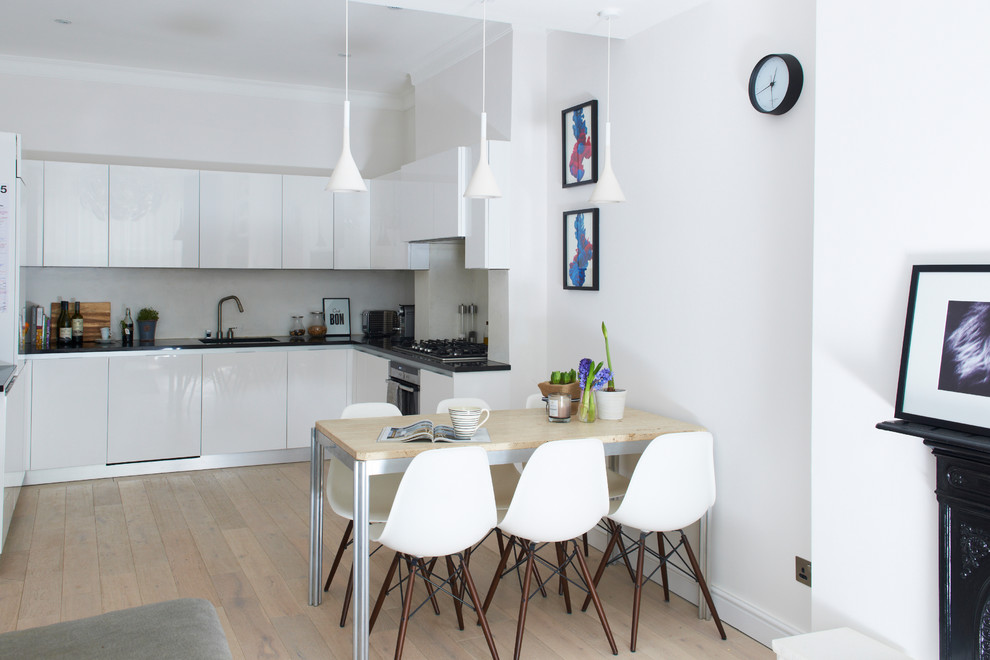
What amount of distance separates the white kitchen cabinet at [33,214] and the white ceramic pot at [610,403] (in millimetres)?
4144

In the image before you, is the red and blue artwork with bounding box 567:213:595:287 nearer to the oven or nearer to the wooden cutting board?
the oven

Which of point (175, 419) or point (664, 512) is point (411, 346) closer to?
point (175, 419)

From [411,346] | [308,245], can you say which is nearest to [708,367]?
[411,346]

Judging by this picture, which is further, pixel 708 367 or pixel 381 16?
pixel 381 16

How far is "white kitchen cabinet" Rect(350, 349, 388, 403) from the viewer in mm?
5673

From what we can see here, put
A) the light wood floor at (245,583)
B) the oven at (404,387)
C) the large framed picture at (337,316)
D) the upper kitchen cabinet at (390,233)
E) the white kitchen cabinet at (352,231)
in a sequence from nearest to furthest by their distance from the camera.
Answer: the light wood floor at (245,583) < the oven at (404,387) < the upper kitchen cabinet at (390,233) < the white kitchen cabinet at (352,231) < the large framed picture at (337,316)

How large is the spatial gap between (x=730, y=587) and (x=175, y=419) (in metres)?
4.04

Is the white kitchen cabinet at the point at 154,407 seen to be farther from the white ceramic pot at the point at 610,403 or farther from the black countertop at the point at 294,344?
the white ceramic pot at the point at 610,403

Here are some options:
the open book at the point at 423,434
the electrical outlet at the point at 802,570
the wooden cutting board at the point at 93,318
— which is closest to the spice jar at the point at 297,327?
the wooden cutting board at the point at 93,318

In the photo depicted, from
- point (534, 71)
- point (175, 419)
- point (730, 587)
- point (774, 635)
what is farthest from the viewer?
point (175, 419)

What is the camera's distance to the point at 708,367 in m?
3.43

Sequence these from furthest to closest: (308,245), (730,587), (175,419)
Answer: (308,245)
(175,419)
(730,587)

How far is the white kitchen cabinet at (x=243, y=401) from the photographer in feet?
19.1

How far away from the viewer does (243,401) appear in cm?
590
